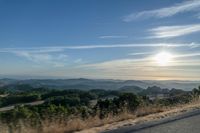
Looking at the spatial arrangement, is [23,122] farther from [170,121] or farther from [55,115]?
[170,121]

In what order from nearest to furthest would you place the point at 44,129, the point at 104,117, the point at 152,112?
1. the point at 44,129
2. the point at 104,117
3. the point at 152,112

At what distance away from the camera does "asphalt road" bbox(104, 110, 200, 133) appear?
9.85 meters

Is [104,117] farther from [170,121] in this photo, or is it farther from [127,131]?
[127,131]

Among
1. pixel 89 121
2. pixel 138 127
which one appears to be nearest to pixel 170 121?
pixel 138 127

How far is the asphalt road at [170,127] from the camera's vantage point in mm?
9852

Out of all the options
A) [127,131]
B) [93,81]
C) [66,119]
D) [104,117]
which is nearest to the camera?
[127,131]

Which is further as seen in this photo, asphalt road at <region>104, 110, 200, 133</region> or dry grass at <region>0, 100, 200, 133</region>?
dry grass at <region>0, 100, 200, 133</region>

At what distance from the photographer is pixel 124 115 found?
1375 cm

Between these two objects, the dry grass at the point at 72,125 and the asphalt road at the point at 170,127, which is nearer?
the asphalt road at the point at 170,127

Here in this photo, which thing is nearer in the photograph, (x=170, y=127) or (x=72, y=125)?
(x=170, y=127)

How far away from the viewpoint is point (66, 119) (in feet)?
38.6

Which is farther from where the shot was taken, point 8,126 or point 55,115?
point 55,115

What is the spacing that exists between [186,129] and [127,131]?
57.6 inches

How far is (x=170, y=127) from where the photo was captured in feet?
34.3
